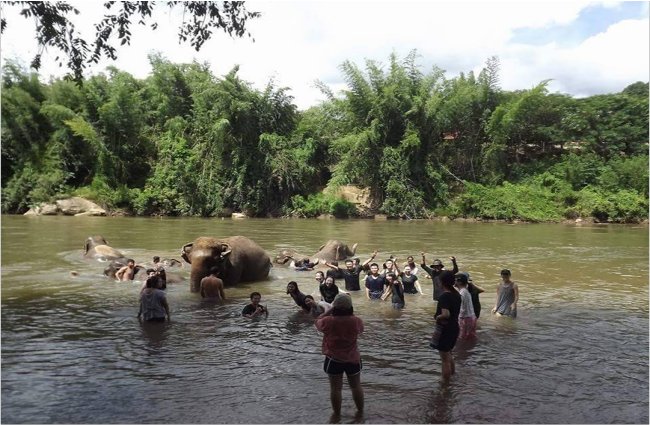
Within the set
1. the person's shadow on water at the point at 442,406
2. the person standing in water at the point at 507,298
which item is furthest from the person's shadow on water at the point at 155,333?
the person standing in water at the point at 507,298

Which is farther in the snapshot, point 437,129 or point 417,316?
point 437,129

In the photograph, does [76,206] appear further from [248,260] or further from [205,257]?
[205,257]

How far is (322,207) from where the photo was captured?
1404 inches

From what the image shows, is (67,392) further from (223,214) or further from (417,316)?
(223,214)

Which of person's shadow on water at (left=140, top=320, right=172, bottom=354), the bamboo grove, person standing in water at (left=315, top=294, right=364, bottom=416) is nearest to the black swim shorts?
person standing in water at (left=315, top=294, right=364, bottom=416)

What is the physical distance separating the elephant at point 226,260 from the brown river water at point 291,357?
36cm

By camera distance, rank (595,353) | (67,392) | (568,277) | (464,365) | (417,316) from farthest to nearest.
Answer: (568,277)
(417,316)
(595,353)
(464,365)
(67,392)

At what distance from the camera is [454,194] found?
37031 millimetres

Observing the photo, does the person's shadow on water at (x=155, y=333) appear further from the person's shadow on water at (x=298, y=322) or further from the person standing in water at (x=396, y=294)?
the person standing in water at (x=396, y=294)

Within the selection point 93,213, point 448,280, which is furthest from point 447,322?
point 93,213

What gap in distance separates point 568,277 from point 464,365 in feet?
27.0

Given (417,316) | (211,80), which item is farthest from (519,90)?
(417,316)

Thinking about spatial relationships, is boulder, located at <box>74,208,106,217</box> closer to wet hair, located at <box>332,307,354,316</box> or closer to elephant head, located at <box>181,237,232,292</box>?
elephant head, located at <box>181,237,232,292</box>

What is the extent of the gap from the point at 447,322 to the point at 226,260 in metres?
7.07
